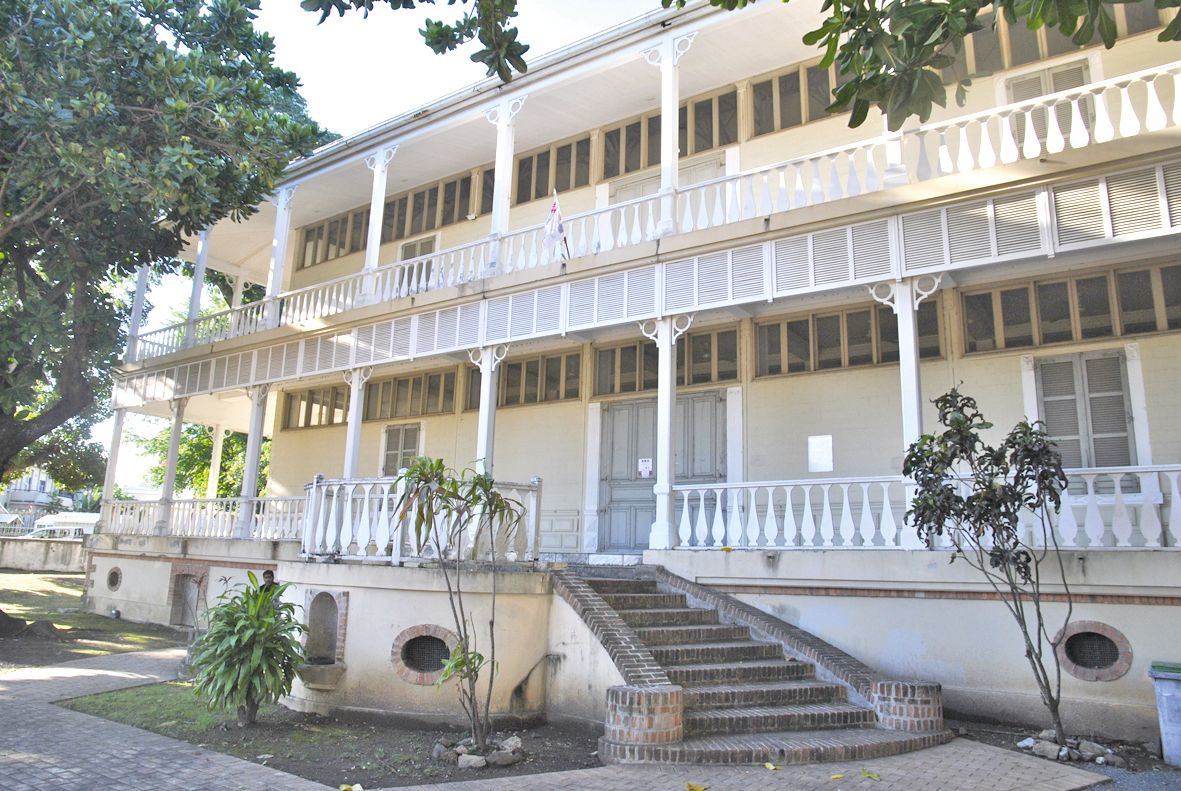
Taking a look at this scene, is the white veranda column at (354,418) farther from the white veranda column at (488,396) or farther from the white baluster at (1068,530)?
the white baluster at (1068,530)

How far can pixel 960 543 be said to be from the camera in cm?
810

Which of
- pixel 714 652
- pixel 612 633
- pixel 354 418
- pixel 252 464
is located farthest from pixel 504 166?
pixel 714 652

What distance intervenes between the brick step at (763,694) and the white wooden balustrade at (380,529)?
243 centimetres

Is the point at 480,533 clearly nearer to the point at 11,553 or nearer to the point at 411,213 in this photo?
the point at 411,213

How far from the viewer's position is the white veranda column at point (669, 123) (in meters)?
11.0

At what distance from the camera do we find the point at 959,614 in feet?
26.7

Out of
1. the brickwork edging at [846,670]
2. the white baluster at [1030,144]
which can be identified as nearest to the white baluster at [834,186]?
the white baluster at [1030,144]

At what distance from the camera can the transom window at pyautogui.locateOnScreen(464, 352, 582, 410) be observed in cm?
1411

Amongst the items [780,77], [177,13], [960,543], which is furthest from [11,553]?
[960,543]

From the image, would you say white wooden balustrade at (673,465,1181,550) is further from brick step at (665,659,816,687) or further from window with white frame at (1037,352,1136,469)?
brick step at (665,659,816,687)

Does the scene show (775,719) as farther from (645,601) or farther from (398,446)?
(398,446)

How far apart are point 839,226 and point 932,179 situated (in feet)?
3.66

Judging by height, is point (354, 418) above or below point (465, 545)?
above

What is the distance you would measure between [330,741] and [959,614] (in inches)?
239
